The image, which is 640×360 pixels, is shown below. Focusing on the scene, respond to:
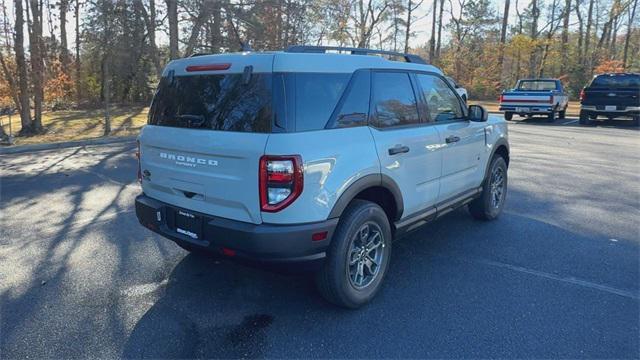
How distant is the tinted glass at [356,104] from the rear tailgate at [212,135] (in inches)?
23.2

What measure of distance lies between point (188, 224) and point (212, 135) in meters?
0.70

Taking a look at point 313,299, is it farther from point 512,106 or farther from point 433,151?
point 512,106

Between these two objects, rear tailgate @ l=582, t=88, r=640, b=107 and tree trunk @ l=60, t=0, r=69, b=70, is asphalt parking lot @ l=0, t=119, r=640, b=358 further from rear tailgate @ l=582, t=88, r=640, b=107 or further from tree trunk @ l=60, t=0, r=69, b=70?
tree trunk @ l=60, t=0, r=69, b=70

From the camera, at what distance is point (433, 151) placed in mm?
3984

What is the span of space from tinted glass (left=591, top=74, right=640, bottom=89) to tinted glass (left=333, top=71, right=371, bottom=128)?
57.0ft

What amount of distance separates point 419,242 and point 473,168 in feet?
3.23

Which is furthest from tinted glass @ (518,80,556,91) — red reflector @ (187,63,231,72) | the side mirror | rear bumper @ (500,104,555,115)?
red reflector @ (187,63,231,72)

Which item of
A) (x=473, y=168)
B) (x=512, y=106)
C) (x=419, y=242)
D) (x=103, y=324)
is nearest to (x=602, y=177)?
(x=473, y=168)

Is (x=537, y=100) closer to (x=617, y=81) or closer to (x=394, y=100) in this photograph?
(x=617, y=81)

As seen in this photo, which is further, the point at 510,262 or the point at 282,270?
the point at 510,262

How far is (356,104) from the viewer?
3.33 metres

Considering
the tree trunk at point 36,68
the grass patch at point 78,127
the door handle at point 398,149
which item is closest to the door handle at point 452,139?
the door handle at point 398,149

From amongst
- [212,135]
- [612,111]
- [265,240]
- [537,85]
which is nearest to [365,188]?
[265,240]

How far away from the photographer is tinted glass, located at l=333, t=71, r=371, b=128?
3195mm
